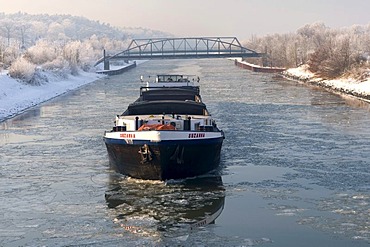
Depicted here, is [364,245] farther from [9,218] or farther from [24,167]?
[24,167]

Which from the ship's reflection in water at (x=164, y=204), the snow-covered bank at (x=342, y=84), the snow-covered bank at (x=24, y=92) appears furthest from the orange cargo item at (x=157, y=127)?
the snow-covered bank at (x=342, y=84)

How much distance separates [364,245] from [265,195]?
→ 3504 mm

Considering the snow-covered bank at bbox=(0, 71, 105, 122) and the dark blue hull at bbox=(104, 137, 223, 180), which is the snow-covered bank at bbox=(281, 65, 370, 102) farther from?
the dark blue hull at bbox=(104, 137, 223, 180)

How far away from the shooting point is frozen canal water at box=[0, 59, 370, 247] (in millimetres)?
10578

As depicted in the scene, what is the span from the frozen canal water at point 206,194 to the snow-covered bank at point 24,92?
9.45 meters

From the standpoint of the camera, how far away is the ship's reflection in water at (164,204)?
11.1 meters

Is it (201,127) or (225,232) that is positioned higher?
(201,127)

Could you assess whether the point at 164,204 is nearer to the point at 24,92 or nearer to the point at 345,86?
the point at 24,92

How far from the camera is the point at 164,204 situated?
1250cm

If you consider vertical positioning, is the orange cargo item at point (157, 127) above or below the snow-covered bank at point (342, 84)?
above

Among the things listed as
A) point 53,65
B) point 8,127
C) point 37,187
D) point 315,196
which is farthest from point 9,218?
point 53,65

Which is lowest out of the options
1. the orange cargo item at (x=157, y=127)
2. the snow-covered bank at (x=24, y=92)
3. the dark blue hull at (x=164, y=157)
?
the snow-covered bank at (x=24, y=92)

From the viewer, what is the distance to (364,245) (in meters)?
9.91

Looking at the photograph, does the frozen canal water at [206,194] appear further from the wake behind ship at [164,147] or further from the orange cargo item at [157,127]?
the orange cargo item at [157,127]
